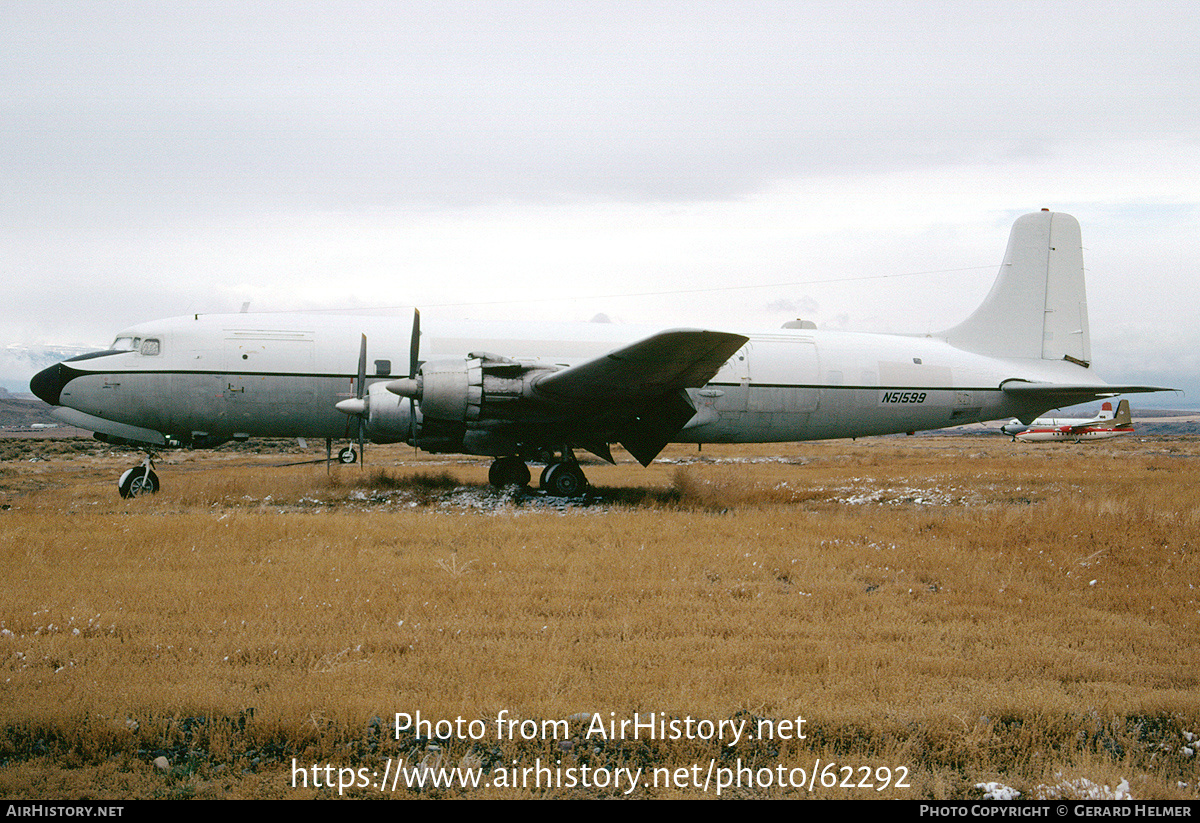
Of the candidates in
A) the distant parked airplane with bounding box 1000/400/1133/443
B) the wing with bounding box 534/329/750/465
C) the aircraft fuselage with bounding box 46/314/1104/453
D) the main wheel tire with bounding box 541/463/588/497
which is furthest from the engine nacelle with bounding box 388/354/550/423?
the distant parked airplane with bounding box 1000/400/1133/443

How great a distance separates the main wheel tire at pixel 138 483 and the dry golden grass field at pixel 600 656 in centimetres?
373

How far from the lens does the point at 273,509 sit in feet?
43.7

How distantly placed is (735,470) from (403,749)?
862 inches

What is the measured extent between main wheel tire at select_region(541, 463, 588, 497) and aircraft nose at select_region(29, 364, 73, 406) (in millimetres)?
10318

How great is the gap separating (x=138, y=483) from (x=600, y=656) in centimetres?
1385

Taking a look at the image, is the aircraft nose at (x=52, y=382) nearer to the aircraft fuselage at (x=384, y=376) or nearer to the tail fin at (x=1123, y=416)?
the aircraft fuselage at (x=384, y=376)

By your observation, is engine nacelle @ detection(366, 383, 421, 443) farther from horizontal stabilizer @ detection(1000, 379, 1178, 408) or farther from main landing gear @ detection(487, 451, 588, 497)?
horizontal stabilizer @ detection(1000, 379, 1178, 408)

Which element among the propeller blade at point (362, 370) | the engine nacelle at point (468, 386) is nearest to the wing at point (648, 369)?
the engine nacelle at point (468, 386)

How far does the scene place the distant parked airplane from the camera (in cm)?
5169

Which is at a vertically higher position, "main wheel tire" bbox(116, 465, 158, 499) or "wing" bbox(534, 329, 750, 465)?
"wing" bbox(534, 329, 750, 465)

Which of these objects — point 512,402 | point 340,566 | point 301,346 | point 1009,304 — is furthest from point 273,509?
point 1009,304

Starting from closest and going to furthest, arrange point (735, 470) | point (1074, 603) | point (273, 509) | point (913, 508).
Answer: point (1074, 603) → point (273, 509) → point (913, 508) → point (735, 470)

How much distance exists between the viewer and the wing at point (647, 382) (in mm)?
11805

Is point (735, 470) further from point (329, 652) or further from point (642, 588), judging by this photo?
point (329, 652)
